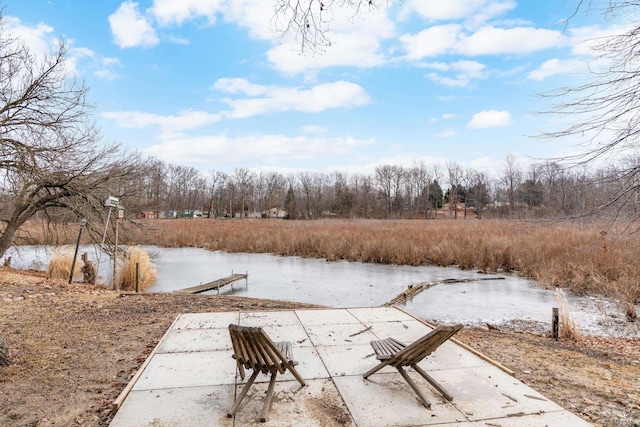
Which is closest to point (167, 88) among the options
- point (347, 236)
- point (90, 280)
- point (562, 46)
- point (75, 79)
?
point (75, 79)

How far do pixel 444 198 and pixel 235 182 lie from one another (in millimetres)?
33256

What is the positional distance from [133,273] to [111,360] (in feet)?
25.0

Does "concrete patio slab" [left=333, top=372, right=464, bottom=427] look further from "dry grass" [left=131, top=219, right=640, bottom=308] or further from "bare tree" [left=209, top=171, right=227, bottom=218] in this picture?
"bare tree" [left=209, top=171, right=227, bottom=218]

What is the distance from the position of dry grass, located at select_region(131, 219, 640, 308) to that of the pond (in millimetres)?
659

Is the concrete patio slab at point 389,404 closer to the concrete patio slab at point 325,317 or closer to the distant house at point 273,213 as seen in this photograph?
the concrete patio slab at point 325,317

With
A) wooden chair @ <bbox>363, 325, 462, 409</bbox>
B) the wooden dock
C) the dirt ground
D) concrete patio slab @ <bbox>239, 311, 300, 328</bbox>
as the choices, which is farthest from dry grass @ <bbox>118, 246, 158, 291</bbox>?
wooden chair @ <bbox>363, 325, 462, 409</bbox>

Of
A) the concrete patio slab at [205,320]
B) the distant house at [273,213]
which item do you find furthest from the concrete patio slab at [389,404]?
the distant house at [273,213]

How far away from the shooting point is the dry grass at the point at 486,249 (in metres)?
9.80

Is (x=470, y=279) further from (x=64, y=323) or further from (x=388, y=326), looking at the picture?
(x=64, y=323)

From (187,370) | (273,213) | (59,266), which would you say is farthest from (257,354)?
(273,213)

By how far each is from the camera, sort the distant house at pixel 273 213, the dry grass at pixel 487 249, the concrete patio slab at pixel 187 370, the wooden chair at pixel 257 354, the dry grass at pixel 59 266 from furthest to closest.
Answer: the distant house at pixel 273 213 → the dry grass at pixel 59 266 → the dry grass at pixel 487 249 → the concrete patio slab at pixel 187 370 → the wooden chair at pixel 257 354

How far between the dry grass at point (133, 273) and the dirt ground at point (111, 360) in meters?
3.72

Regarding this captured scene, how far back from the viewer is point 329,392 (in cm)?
308

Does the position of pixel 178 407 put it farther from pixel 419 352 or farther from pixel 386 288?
pixel 386 288
